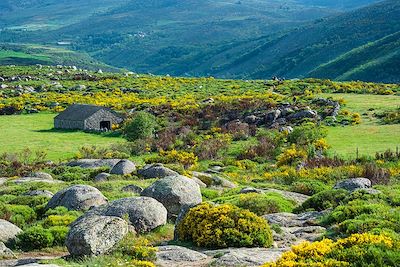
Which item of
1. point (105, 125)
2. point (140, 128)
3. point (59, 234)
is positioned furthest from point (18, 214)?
point (105, 125)

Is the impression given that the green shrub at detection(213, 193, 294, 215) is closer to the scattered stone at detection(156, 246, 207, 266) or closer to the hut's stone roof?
the scattered stone at detection(156, 246, 207, 266)

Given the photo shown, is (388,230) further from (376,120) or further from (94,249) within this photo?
(376,120)

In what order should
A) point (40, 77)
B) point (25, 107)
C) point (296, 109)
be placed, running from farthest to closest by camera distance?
point (40, 77) → point (25, 107) → point (296, 109)

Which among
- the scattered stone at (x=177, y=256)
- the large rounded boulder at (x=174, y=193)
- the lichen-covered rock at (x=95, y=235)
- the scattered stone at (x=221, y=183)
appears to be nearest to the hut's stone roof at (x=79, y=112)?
the scattered stone at (x=221, y=183)

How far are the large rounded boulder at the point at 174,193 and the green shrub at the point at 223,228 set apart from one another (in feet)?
13.4

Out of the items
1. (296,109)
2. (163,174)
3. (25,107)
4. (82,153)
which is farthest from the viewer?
(25,107)

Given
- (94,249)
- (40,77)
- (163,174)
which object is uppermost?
(94,249)

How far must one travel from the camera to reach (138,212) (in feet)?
68.4

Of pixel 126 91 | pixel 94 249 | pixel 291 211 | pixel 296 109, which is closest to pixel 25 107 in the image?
pixel 126 91

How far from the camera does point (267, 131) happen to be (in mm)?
61656

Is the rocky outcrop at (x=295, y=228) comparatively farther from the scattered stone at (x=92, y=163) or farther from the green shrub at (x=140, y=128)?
the green shrub at (x=140, y=128)

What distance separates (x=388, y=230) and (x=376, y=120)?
156 feet

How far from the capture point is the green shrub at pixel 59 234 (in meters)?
21.0

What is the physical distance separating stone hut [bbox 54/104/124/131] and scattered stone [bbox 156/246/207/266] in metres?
57.4
